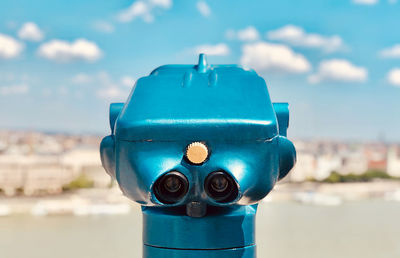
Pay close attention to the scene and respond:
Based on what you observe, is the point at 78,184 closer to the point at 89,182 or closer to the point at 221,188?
the point at 89,182

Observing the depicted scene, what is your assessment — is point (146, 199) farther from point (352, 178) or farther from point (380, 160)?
point (380, 160)

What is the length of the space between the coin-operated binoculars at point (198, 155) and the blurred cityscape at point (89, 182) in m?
18.9

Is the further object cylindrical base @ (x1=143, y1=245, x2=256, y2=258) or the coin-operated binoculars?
cylindrical base @ (x1=143, y1=245, x2=256, y2=258)

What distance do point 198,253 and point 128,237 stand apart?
1141 cm

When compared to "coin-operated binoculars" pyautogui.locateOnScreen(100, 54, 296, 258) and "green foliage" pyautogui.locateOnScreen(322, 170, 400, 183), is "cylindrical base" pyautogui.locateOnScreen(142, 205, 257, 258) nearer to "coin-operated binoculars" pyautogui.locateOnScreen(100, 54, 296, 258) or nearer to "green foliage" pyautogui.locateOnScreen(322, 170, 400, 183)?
"coin-operated binoculars" pyautogui.locateOnScreen(100, 54, 296, 258)

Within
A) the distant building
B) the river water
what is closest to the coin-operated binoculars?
the river water

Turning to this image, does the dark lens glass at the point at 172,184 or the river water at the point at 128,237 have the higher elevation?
the dark lens glass at the point at 172,184

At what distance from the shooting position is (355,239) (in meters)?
12.6

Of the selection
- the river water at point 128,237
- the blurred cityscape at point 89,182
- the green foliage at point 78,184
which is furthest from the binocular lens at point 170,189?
the green foliage at point 78,184

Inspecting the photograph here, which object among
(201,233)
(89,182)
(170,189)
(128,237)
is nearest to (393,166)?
(89,182)

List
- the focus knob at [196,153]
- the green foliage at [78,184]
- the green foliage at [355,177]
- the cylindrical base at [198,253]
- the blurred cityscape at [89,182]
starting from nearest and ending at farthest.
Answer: the focus knob at [196,153]
the cylindrical base at [198,253]
the blurred cityscape at [89,182]
the green foliage at [78,184]
the green foliage at [355,177]

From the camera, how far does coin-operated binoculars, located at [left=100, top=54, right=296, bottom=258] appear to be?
1.37 metres

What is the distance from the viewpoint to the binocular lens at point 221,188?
1378 millimetres

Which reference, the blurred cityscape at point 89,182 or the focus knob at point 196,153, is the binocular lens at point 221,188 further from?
the blurred cityscape at point 89,182
